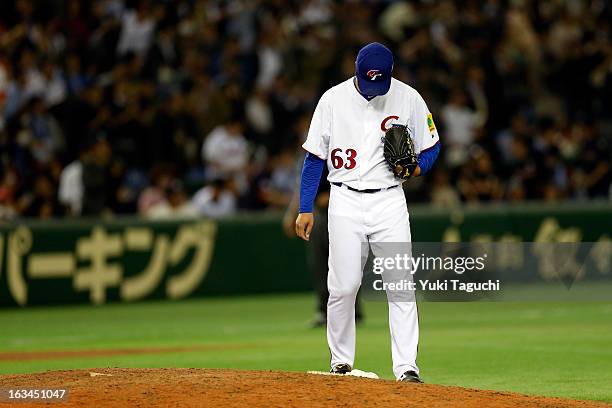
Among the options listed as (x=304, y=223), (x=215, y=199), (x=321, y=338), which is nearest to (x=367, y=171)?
(x=304, y=223)

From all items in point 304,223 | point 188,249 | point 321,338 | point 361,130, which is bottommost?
point 321,338

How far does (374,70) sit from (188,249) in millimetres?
11714

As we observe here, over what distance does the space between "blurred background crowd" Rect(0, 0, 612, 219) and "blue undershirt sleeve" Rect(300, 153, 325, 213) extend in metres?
10.7

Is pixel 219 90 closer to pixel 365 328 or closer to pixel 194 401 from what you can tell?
pixel 365 328

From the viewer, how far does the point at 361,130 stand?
8.66m

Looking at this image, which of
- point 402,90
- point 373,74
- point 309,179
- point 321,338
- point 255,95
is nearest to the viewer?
point 373,74

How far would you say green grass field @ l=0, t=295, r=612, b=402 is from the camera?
1063cm

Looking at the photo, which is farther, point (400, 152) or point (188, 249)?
point (188, 249)

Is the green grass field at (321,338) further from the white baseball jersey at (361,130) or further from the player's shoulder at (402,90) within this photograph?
the player's shoulder at (402,90)

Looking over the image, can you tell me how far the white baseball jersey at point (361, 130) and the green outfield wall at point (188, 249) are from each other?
10.5m

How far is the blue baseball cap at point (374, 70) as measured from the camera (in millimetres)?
8453

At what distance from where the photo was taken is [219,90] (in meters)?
21.8

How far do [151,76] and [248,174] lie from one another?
2425mm

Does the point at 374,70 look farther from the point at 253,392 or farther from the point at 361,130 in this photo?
the point at 253,392
